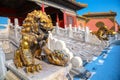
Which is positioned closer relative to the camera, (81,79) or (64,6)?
(81,79)

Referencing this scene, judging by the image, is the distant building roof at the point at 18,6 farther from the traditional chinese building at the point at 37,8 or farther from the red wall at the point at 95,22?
the red wall at the point at 95,22

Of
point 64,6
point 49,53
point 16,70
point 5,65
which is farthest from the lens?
point 64,6

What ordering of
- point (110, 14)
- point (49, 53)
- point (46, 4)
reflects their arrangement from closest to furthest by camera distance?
point (49, 53) < point (46, 4) < point (110, 14)

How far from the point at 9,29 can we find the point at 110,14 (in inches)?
336

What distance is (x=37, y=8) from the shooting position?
249 inches

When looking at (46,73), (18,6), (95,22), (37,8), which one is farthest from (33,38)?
(95,22)

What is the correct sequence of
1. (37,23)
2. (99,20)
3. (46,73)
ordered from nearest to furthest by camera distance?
1. (46,73)
2. (37,23)
3. (99,20)

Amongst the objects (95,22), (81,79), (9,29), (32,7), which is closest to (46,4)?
(32,7)

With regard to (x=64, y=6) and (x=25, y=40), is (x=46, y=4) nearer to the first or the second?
(x=64, y=6)

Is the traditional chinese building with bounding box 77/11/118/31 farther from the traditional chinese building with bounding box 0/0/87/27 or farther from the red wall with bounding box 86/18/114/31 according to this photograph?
the traditional chinese building with bounding box 0/0/87/27

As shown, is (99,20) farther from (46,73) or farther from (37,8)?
(46,73)

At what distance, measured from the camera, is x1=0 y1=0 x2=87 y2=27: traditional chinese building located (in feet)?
19.0

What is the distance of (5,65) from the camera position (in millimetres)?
1508

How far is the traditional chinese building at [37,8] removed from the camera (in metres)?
5.80
